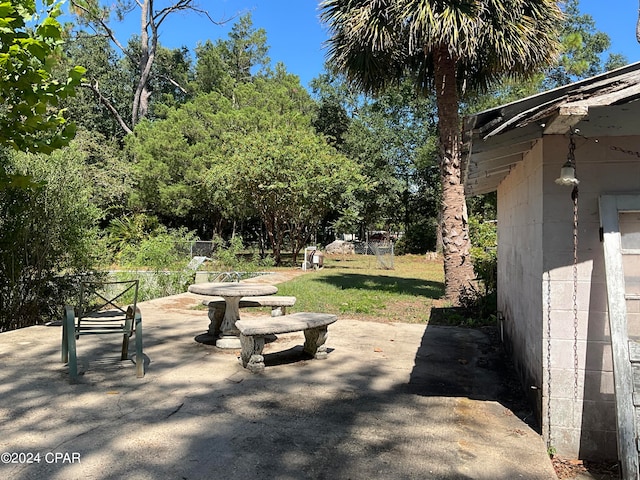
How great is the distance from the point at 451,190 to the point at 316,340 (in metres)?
6.21

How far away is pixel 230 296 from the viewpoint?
5965 millimetres

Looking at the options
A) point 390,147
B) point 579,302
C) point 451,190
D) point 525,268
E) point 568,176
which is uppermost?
point 390,147

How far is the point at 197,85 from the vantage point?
1379 inches

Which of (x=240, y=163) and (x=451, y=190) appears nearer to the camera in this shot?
(x=451, y=190)

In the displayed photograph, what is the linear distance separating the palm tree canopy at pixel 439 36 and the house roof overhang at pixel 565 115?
661 centimetres

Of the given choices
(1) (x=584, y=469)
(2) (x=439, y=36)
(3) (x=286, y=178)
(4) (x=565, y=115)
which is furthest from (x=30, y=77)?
(3) (x=286, y=178)

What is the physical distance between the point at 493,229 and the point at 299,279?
19.9 feet

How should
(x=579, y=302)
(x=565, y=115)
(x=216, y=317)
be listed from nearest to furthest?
(x=565, y=115) → (x=579, y=302) → (x=216, y=317)

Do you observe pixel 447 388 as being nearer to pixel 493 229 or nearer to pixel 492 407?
pixel 492 407

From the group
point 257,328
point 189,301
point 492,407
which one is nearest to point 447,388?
point 492,407

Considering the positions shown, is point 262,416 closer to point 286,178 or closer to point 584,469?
point 584,469

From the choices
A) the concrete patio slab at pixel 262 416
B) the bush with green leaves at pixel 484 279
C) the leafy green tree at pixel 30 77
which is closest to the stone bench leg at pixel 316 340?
the concrete patio slab at pixel 262 416

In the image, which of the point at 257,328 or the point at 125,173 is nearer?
the point at 257,328

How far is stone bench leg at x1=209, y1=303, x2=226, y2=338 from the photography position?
6.64 metres
